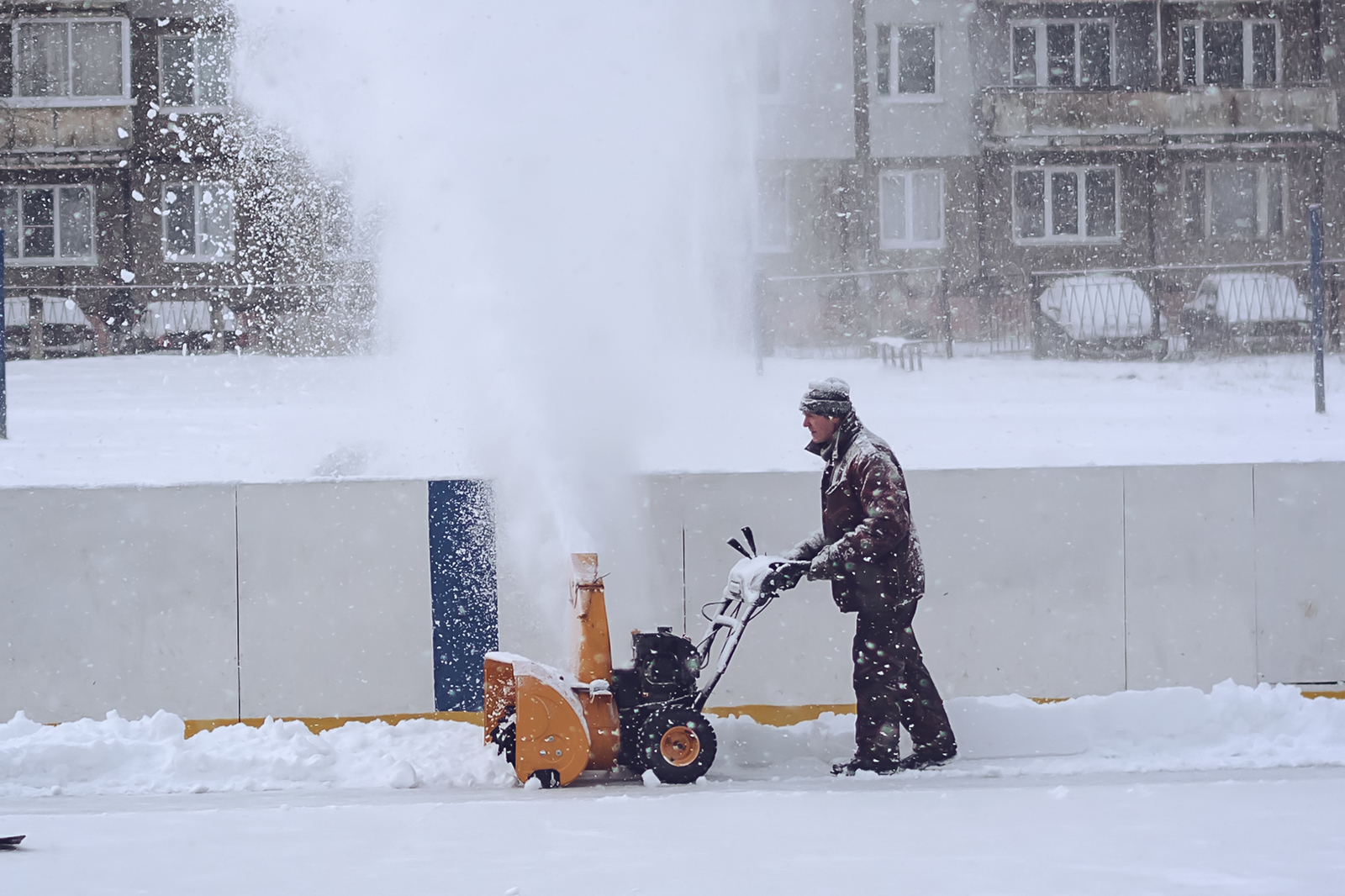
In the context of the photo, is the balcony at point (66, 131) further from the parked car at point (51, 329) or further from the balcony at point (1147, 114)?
the balcony at point (1147, 114)

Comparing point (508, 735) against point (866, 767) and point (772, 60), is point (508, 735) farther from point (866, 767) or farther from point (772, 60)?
point (772, 60)

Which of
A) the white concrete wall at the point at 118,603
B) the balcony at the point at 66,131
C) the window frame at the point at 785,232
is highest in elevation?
the balcony at the point at 66,131

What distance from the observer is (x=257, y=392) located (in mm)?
17641

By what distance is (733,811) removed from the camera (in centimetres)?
435

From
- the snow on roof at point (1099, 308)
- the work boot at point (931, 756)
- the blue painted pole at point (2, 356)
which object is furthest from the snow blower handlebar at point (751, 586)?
the snow on roof at point (1099, 308)

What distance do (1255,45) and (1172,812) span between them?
23.6 metres

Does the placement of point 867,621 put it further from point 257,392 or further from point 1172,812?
point 257,392

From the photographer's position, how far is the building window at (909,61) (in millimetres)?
22438

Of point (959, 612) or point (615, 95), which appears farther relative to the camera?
point (615, 95)

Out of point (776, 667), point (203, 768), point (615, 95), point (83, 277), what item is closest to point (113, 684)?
point (203, 768)

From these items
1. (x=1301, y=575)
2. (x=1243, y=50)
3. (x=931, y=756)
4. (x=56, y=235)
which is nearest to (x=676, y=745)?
(x=931, y=756)

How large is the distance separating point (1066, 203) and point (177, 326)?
15.0 metres

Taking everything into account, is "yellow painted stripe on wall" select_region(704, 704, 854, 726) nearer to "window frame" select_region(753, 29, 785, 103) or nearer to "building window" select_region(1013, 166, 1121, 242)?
"window frame" select_region(753, 29, 785, 103)

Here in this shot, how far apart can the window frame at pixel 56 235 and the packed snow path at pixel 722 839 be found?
64.7 ft
